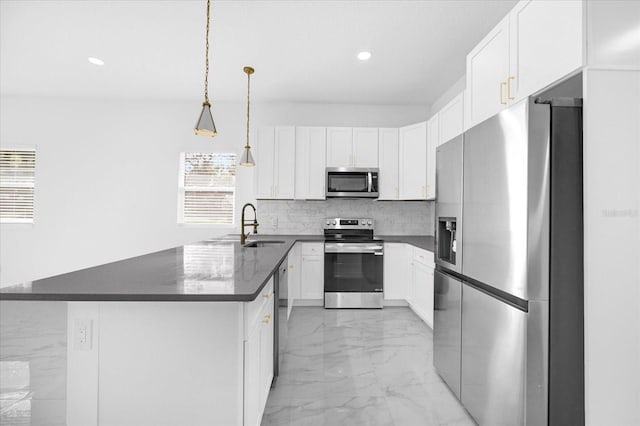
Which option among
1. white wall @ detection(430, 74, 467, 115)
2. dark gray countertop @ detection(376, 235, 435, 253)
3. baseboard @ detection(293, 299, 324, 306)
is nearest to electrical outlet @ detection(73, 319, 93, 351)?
dark gray countertop @ detection(376, 235, 435, 253)

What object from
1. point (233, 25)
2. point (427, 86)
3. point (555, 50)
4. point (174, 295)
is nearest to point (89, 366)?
point (174, 295)

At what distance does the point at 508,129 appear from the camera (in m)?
1.56

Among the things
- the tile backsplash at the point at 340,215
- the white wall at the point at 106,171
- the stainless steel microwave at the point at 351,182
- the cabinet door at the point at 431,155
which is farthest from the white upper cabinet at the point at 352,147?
the cabinet door at the point at 431,155

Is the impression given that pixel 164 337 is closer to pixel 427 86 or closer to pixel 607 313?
pixel 607 313

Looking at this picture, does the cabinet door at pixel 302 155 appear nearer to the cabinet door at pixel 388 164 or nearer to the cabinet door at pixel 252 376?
the cabinet door at pixel 388 164

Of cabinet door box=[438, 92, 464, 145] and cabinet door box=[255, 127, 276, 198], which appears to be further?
cabinet door box=[255, 127, 276, 198]

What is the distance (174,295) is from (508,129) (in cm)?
162

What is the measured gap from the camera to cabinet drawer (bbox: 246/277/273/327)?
4.49ft

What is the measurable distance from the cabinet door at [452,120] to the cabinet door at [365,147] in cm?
98

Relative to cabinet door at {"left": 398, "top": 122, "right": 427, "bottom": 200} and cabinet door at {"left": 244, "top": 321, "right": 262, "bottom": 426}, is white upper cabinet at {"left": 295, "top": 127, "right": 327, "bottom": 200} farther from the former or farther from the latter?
cabinet door at {"left": 244, "top": 321, "right": 262, "bottom": 426}

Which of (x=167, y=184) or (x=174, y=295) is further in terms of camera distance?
(x=167, y=184)

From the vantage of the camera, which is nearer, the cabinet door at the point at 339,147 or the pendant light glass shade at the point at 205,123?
the pendant light glass shade at the point at 205,123

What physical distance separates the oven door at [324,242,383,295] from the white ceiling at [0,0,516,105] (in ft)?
6.76

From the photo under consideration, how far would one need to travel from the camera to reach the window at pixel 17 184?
4.80m
